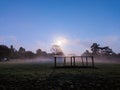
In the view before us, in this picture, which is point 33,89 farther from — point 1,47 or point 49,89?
point 1,47

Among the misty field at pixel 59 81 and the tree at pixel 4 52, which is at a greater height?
the tree at pixel 4 52

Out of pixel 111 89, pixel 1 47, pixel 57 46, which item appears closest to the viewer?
pixel 111 89

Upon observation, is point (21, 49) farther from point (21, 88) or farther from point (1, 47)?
point (21, 88)

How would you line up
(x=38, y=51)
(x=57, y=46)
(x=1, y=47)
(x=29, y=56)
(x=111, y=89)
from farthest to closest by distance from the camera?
1. (x=38, y=51)
2. (x=57, y=46)
3. (x=29, y=56)
4. (x=1, y=47)
5. (x=111, y=89)

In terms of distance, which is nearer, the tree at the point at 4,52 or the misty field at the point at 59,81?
the misty field at the point at 59,81

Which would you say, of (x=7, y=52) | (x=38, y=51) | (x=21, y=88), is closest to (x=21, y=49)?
(x=38, y=51)

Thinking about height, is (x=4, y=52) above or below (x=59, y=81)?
above

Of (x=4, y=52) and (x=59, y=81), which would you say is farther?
(x=4, y=52)

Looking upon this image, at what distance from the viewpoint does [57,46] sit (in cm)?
17638

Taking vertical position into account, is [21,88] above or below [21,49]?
below

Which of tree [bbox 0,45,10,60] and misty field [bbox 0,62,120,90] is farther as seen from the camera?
tree [bbox 0,45,10,60]

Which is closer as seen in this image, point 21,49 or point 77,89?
point 77,89

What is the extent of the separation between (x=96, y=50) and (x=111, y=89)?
137 metres

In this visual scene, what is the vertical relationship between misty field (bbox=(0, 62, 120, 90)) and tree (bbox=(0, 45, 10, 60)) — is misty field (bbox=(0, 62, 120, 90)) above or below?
below
